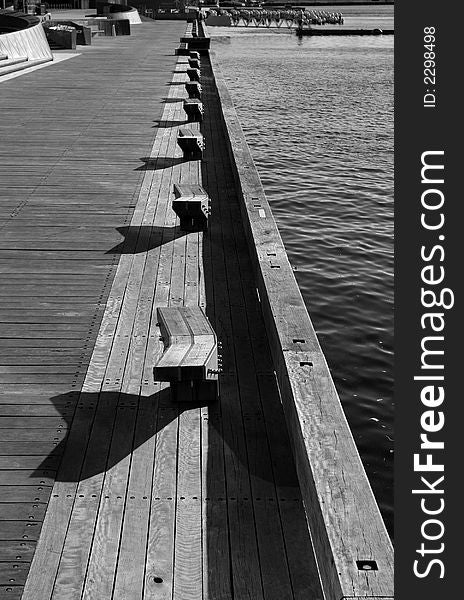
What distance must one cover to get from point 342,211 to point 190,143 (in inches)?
205

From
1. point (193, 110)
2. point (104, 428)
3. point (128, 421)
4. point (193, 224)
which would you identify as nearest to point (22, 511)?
point (104, 428)

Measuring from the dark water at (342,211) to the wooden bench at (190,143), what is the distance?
258 centimetres

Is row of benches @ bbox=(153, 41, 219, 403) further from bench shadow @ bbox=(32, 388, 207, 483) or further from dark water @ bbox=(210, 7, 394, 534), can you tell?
dark water @ bbox=(210, 7, 394, 534)

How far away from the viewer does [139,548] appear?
15.8 ft

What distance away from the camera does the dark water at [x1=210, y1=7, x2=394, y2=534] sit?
10148mm

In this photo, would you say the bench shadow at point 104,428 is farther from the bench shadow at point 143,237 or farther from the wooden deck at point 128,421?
the bench shadow at point 143,237

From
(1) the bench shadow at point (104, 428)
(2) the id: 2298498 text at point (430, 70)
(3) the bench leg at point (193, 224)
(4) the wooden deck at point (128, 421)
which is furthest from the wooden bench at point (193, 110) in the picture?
(2) the id: 2298498 text at point (430, 70)

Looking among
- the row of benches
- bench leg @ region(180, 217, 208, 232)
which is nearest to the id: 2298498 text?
the row of benches

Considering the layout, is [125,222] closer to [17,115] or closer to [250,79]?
[17,115]

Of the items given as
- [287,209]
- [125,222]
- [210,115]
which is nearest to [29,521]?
[125,222]

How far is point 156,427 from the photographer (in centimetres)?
606

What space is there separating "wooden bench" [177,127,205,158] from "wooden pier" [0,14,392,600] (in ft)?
8.60

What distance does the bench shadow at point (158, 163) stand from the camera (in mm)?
14055

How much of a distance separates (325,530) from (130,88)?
21035 mm
